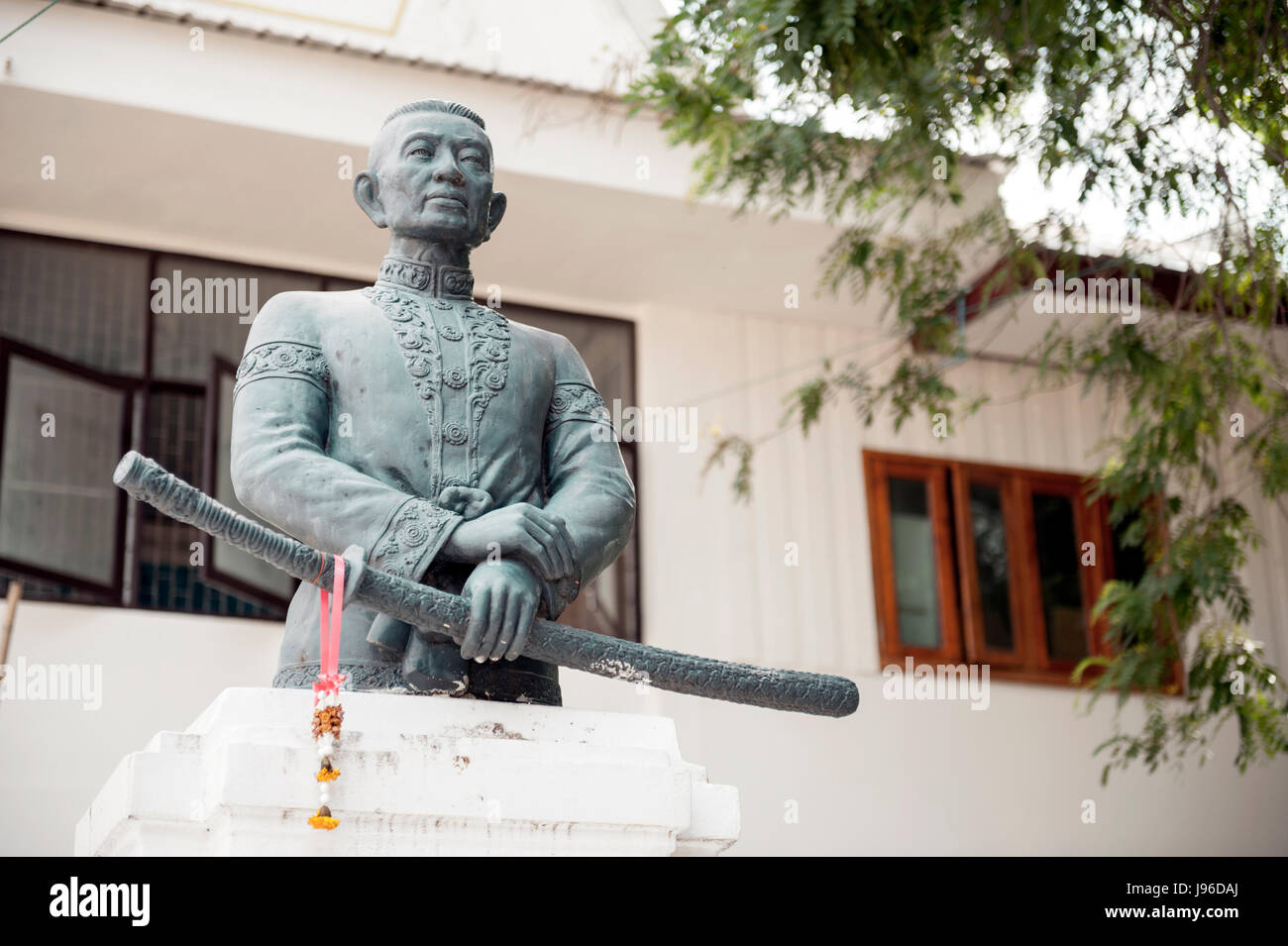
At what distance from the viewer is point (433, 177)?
352 centimetres

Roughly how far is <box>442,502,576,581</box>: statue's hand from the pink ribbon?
242 millimetres

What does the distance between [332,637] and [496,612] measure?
0.94 feet

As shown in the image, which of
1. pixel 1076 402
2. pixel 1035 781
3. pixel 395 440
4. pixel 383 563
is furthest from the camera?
pixel 1076 402

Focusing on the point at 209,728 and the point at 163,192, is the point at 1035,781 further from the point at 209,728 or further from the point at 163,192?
the point at 209,728

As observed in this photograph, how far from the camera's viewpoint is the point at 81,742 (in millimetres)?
7887

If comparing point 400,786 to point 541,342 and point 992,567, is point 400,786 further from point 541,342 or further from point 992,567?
point 992,567

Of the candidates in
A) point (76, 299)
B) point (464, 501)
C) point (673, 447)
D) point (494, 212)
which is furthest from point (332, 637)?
point (673, 447)

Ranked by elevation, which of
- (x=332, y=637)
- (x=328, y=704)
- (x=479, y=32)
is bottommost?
(x=328, y=704)

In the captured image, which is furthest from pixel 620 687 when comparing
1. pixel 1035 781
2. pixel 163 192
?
pixel 163 192

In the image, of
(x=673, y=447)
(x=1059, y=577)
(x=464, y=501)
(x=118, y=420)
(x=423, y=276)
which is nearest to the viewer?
(x=464, y=501)

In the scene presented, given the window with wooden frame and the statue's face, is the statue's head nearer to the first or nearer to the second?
the statue's face

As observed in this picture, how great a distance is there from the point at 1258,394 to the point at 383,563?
15.1 feet

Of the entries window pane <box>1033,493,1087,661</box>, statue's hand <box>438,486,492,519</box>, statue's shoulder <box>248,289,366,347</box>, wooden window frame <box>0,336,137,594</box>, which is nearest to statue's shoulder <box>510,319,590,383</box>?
statue's shoulder <box>248,289,366,347</box>

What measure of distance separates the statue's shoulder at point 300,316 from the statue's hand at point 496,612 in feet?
2.31
